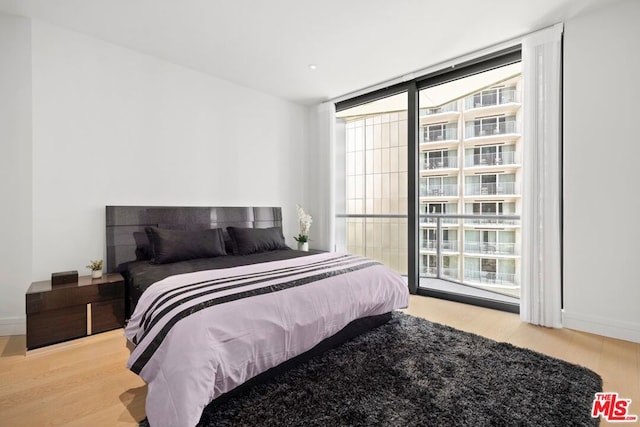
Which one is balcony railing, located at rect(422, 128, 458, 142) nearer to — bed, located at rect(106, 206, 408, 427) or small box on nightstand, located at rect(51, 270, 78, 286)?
bed, located at rect(106, 206, 408, 427)

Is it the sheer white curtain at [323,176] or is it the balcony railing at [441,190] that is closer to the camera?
the balcony railing at [441,190]

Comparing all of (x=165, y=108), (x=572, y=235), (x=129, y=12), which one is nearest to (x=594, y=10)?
(x=572, y=235)

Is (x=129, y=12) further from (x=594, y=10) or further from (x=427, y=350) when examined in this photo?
(x=594, y=10)

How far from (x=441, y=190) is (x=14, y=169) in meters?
4.70

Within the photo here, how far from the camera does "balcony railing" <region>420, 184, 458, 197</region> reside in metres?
4.29

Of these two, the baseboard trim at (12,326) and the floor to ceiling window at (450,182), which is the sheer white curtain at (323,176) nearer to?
the floor to ceiling window at (450,182)

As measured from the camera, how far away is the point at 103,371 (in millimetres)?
2162

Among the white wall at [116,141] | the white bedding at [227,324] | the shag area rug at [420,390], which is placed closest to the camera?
the white bedding at [227,324]

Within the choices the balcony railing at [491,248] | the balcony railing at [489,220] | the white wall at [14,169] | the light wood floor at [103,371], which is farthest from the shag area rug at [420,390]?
the white wall at [14,169]

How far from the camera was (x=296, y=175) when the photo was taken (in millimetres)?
5102

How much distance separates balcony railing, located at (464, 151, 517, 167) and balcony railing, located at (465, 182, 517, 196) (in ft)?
0.84

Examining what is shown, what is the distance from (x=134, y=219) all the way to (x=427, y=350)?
3092 millimetres

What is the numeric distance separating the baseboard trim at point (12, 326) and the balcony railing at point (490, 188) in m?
4.97

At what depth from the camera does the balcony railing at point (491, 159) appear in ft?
12.4
